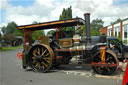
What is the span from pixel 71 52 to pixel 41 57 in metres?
1.52

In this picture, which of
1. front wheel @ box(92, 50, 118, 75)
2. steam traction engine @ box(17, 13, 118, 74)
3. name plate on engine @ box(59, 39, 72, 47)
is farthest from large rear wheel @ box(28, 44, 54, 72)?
front wheel @ box(92, 50, 118, 75)

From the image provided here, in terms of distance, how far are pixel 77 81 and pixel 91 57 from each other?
134 centimetres

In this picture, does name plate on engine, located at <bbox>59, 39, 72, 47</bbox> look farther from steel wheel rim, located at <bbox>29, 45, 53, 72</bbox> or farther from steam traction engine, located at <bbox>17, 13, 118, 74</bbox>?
steel wheel rim, located at <bbox>29, 45, 53, 72</bbox>

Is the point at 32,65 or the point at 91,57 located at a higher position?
the point at 91,57

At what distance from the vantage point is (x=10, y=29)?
75312 mm

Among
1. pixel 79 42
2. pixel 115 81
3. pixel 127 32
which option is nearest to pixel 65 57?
pixel 79 42

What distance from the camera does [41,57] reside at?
6.73 metres

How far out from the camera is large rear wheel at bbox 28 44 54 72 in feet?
21.6

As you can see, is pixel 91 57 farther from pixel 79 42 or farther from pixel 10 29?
pixel 10 29

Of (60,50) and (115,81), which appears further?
(60,50)

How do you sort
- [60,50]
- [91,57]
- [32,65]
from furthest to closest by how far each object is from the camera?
[32,65] < [60,50] < [91,57]

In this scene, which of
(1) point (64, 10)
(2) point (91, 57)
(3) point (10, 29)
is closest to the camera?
(2) point (91, 57)

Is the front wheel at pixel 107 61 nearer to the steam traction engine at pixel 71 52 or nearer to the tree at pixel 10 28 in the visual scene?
the steam traction engine at pixel 71 52

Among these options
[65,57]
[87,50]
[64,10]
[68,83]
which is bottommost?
[68,83]
